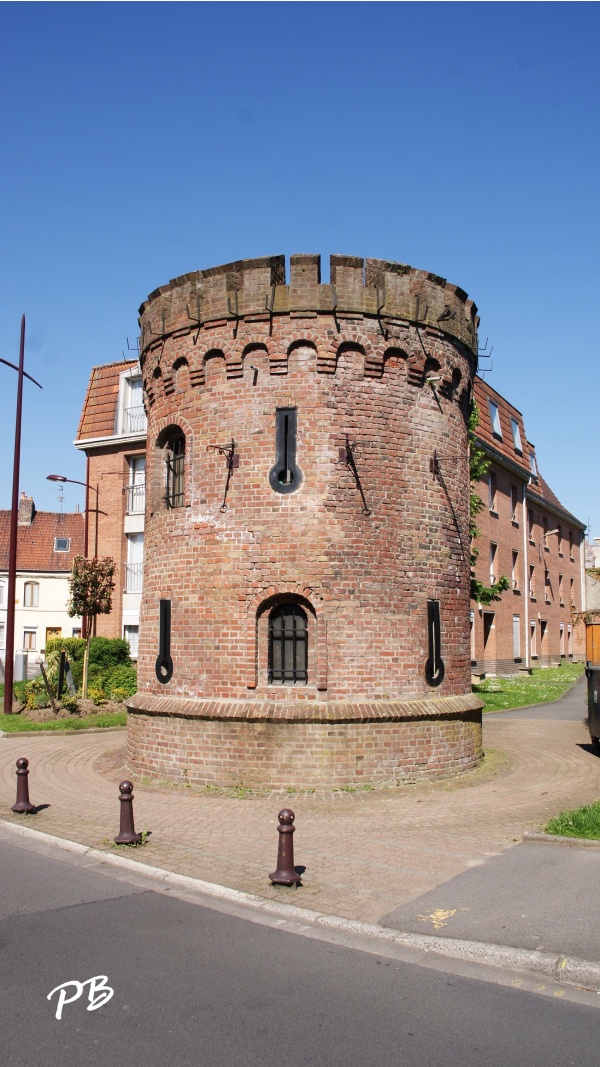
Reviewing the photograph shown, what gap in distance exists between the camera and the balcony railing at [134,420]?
29.8m

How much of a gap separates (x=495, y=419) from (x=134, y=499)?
51.4 feet

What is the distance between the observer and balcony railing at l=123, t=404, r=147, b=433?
97.9 feet

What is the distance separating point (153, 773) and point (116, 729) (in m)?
7.85

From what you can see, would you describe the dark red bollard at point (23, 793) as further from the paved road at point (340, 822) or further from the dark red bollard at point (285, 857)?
the dark red bollard at point (285, 857)

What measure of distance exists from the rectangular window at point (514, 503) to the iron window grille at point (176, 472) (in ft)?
83.0

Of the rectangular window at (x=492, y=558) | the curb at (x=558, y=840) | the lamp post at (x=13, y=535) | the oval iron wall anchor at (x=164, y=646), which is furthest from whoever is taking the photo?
the rectangular window at (x=492, y=558)

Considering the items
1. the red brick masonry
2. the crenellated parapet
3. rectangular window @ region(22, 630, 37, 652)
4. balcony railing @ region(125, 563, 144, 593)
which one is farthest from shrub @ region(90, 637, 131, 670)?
rectangular window @ region(22, 630, 37, 652)

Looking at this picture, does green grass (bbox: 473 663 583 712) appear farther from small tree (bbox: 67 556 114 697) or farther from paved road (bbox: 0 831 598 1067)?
paved road (bbox: 0 831 598 1067)

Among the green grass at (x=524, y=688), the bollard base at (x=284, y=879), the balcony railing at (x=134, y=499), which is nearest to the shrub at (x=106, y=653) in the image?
the balcony railing at (x=134, y=499)

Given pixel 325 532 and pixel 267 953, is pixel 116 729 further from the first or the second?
pixel 267 953

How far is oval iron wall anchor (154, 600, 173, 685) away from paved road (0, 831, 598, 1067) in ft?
19.6

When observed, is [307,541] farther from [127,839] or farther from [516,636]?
[516,636]

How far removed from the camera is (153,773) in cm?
1232

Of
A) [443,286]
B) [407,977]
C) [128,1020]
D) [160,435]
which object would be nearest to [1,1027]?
[128,1020]
